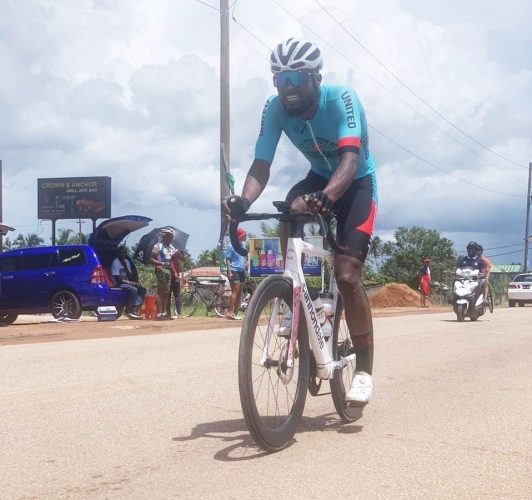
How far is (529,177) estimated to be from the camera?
6919 cm

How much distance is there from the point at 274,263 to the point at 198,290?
1090 centimetres

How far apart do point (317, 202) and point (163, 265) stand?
11.6 meters

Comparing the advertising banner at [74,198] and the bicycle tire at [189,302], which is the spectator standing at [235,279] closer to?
the bicycle tire at [189,302]


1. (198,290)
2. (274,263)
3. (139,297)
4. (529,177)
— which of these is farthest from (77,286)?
(529,177)

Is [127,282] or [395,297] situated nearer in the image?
[127,282]

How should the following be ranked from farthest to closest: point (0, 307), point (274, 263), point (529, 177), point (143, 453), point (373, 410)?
1. point (529, 177)
2. point (274, 263)
3. point (0, 307)
4. point (373, 410)
5. point (143, 453)

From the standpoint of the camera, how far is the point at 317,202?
397 cm

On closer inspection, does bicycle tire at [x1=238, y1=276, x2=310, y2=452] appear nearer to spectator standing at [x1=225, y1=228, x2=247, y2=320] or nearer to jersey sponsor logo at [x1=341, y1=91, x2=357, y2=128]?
jersey sponsor logo at [x1=341, y1=91, x2=357, y2=128]

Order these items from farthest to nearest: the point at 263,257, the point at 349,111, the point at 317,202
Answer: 1. the point at 263,257
2. the point at 349,111
3. the point at 317,202

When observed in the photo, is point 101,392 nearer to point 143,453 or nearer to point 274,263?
Answer: point 143,453

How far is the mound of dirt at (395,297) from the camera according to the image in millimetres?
33250

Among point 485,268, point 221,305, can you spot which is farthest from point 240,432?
point 221,305

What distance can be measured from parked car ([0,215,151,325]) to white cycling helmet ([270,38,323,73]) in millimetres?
11485

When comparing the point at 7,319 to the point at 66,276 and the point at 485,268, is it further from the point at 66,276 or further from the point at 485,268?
the point at 485,268
